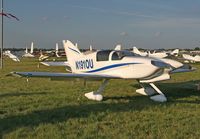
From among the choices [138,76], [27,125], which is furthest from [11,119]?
[138,76]

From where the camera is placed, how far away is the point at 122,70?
11242mm

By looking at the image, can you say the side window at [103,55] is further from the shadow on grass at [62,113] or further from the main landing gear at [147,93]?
the shadow on grass at [62,113]

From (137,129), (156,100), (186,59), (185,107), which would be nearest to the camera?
(137,129)

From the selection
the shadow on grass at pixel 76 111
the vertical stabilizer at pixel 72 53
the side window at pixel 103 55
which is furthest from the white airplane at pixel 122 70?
the vertical stabilizer at pixel 72 53

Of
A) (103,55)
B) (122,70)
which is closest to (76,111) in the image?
(122,70)

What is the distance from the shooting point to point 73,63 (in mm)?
14031

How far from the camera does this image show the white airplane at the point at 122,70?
10.5 m

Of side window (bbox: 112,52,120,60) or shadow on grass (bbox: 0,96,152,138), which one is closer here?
shadow on grass (bbox: 0,96,152,138)

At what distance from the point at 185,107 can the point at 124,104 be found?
5.67ft

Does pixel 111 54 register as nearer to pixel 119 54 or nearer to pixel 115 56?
pixel 115 56

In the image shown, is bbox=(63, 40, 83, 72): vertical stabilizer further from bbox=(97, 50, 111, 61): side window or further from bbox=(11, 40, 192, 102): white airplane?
bbox=(97, 50, 111, 61): side window

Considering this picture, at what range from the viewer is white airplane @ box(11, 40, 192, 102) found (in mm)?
10531

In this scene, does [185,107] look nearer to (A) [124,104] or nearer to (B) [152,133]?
(A) [124,104]

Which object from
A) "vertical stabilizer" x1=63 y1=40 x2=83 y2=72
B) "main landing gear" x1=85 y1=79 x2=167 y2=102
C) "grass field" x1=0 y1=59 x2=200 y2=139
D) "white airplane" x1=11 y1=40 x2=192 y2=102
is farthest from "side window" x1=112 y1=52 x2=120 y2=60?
"vertical stabilizer" x1=63 y1=40 x2=83 y2=72
